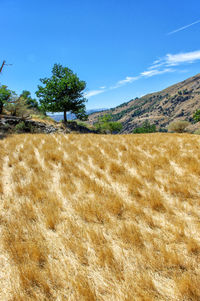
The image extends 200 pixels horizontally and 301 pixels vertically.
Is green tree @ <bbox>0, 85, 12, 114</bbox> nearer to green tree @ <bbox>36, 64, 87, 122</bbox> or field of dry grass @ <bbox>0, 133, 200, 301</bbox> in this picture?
green tree @ <bbox>36, 64, 87, 122</bbox>

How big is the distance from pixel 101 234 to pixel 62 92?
33.9 m

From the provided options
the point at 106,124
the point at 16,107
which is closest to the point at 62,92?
the point at 16,107

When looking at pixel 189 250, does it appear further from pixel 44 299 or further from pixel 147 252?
pixel 44 299

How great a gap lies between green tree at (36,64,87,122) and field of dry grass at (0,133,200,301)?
28.5m

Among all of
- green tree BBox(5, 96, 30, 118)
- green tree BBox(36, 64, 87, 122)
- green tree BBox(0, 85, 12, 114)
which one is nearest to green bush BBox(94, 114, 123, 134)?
green tree BBox(36, 64, 87, 122)

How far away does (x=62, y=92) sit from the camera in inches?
1272

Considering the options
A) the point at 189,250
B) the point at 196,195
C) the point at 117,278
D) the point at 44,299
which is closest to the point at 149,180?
the point at 196,195

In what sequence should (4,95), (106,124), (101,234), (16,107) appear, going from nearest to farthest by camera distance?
(101,234) < (4,95) < (16,107) < (106,124)

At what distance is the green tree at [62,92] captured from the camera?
31375mm

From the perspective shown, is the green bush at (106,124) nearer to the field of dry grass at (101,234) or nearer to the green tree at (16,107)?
the green tree at (16,107)

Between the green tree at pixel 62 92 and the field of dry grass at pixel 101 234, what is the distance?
28506mm

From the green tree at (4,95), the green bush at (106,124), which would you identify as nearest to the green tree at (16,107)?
the green tree at (4,95)

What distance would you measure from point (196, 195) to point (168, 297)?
9.10 ft

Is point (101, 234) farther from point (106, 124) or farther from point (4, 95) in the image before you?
point (106, 124)
